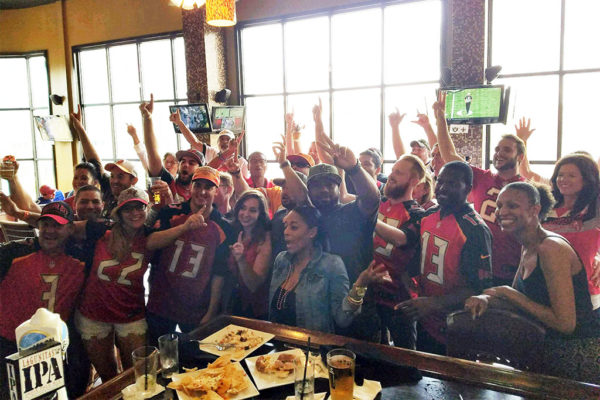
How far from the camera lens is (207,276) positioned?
2.46 metres

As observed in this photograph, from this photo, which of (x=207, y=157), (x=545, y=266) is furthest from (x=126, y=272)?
(x=207, y=157)

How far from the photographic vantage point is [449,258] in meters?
2.17

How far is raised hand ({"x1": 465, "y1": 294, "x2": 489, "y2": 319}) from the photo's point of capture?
1.69 m

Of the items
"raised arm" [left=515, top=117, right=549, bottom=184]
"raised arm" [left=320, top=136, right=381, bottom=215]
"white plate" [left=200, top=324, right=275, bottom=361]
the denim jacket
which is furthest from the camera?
"raised arm" [left=515, top=117, right=549, bottom=184]

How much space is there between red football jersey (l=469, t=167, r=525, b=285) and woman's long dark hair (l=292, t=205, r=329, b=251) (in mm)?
1136

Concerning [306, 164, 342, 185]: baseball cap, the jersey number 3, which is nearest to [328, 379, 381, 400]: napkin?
the jersey number 3

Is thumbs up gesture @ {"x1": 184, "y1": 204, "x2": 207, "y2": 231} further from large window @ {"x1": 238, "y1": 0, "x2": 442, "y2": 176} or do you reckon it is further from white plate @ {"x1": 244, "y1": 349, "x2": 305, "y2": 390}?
large window @ {"x1": 238, "y1": 0, "x2": 442, "y2": 176}

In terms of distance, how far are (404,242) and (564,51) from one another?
12.1 feet

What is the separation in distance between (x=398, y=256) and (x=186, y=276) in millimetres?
1208

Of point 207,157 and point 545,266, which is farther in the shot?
point 207,157

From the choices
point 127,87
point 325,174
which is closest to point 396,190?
point 325,174

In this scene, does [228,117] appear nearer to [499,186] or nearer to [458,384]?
[499,186]

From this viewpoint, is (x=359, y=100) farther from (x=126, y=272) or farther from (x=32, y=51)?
(x=32, y=51)

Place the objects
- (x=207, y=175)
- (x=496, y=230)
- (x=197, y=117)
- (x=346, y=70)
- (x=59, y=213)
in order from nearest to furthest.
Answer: (x=59, y=213) → (x=207, y=175) → (x=496, y=230) → (x=346, y=70) → (x=197, y=117)
